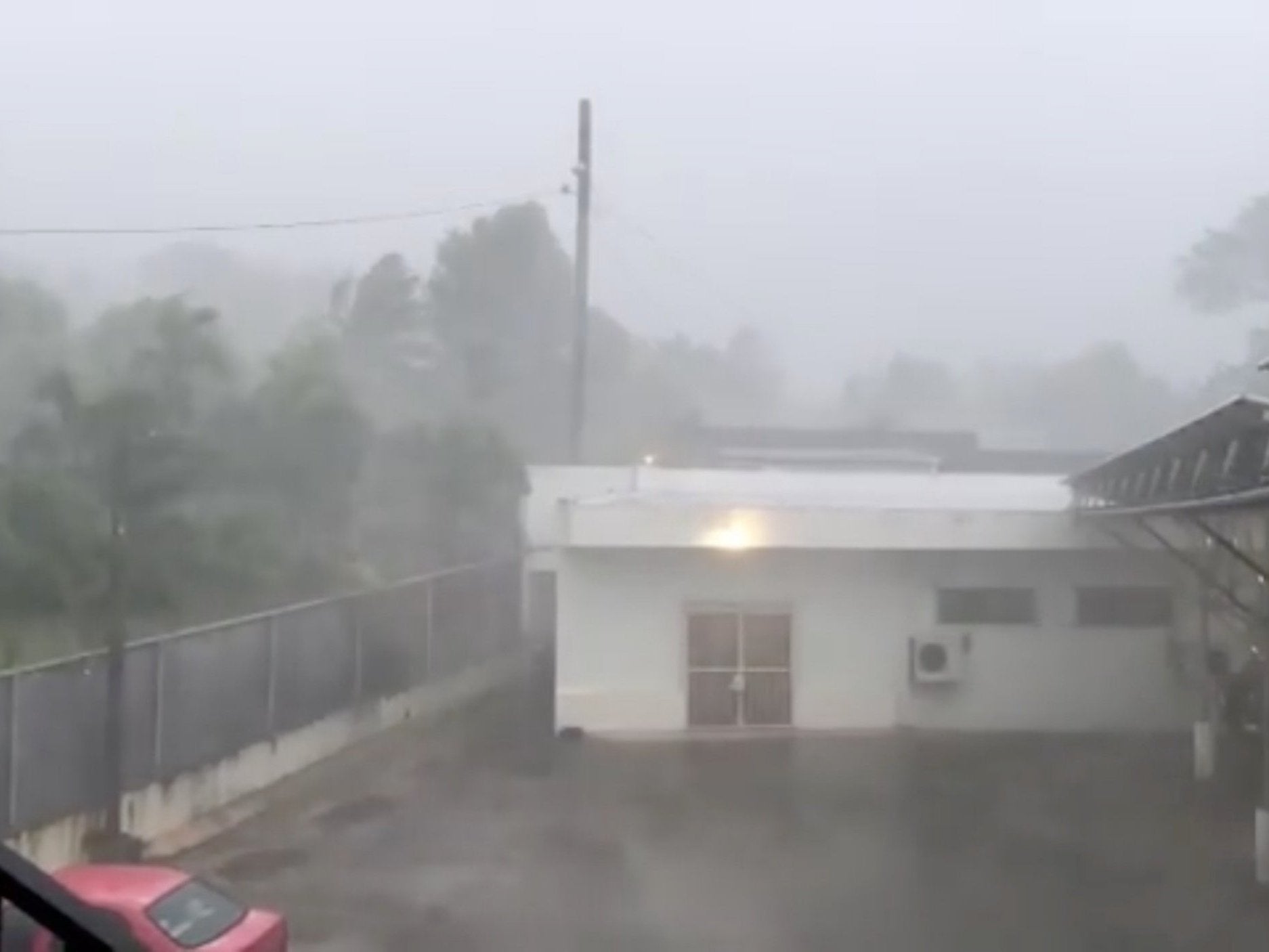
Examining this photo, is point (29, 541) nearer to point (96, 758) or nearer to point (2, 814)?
point (96, 758)

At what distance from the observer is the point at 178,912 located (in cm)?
423

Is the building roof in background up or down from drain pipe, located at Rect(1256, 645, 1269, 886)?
up

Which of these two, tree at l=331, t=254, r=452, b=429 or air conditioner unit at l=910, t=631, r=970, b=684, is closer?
air conditioner unit at l=910, t=631, r=970, b=684

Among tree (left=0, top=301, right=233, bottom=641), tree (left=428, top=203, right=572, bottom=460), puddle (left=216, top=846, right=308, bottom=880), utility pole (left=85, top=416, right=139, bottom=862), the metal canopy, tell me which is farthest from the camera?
tree (left=428, top=203, right=572, bottom=460)

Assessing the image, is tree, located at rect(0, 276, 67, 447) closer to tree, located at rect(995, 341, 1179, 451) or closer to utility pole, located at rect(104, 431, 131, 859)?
utility pole, located at rect(104, 431, 131, 859)

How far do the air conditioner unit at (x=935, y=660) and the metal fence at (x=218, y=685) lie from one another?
3.18 meters

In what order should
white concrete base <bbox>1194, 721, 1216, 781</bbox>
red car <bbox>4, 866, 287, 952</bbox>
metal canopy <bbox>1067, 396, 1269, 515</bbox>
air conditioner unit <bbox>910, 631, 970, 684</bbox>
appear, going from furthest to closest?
air conditioner unit <bbox>910, 631, 970, 684</bbox>
white concrete base <bbox>1194, 721, 1216, 781</bbox>
metal canopy <bbox>1067, 396, 1269, 515</bbox>
red car <bbox>4, 866, 287, 952</bbox>

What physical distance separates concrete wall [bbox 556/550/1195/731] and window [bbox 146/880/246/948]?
6.72m

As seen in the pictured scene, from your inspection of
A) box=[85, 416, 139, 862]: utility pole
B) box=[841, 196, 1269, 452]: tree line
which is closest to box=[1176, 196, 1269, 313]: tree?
box=[841, 196, 1269, 452]: tree line

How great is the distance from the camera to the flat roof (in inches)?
555

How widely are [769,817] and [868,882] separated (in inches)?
64.2

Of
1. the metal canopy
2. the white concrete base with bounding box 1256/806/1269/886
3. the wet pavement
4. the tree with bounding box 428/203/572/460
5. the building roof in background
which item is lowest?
the wet pavement

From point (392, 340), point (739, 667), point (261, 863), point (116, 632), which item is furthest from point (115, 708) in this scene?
point (392, 340)

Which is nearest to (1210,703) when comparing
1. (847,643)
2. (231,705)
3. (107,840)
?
(847,643)
